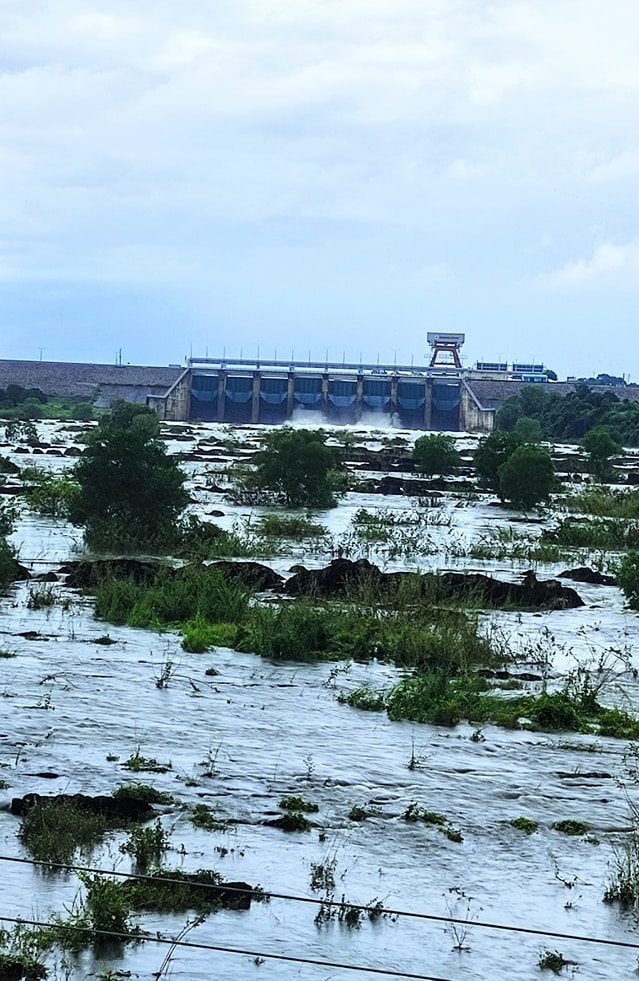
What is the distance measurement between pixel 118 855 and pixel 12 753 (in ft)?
8.92

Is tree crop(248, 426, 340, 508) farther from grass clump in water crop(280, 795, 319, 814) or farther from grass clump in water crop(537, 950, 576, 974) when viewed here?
grass clump in water crop(537, 950, 576, 974)

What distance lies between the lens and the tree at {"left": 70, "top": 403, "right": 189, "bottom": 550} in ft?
81.8

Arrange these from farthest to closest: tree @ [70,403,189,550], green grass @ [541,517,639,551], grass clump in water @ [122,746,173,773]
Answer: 1. green grass @ [541,517,639,551]
2. tree @ [70,403,189,550]
3. grass clump in water @ [122,746,173,773]

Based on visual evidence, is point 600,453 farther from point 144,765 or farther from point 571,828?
point 571,828

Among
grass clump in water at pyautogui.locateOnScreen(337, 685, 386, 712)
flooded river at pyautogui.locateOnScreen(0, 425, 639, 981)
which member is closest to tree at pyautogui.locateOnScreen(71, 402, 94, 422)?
flooded river at pyautogui.locateOnScreen(0, 425, 639, 981)

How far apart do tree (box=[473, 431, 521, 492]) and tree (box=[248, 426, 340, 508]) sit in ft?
24.7

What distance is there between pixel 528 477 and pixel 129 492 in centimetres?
1565

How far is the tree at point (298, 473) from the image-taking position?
1438 inches

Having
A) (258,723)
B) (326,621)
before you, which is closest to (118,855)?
(258,723)

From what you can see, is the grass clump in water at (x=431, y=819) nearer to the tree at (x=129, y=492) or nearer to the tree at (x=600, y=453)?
the tree at (x=129, y=492)

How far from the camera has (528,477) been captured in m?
38.1

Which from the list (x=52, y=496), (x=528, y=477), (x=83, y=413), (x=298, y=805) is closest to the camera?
(x=298, y=805)

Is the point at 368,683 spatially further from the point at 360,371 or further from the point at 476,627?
the point at 360,371

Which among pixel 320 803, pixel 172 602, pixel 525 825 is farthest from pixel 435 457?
pixel 525 825
